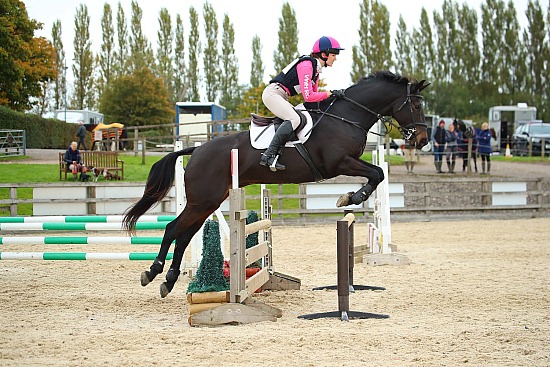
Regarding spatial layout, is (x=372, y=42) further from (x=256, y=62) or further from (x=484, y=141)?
(x=484, y=141)

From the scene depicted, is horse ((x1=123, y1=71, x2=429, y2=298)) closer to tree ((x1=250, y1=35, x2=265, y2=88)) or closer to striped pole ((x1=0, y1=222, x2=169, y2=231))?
striped pole ((x1=0, y1=222, x2=169, y2=231))

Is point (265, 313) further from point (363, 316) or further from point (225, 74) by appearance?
point (225, 74)

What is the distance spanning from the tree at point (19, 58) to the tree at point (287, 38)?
16.8 meters

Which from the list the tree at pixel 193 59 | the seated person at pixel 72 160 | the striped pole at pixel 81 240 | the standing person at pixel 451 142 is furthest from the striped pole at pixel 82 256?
the tree at pixel 193 59

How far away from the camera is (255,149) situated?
253 inches

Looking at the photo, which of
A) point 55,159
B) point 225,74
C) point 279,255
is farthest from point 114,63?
point 279,255

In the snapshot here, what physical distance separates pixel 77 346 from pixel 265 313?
5.11 ft

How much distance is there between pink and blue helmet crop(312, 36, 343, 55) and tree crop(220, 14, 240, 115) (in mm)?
40510

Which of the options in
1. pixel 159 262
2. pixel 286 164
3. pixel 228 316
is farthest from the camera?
pixel 159 262

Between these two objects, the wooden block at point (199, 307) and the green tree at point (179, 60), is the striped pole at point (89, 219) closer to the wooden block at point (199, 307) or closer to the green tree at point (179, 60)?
the wooden block at point (199, 307)

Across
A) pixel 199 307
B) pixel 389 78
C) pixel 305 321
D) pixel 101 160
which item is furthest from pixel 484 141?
pixel 199 307

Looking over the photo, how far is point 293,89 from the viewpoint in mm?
6676

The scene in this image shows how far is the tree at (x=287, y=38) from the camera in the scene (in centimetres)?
4244

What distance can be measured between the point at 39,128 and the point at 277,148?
2330 cm
